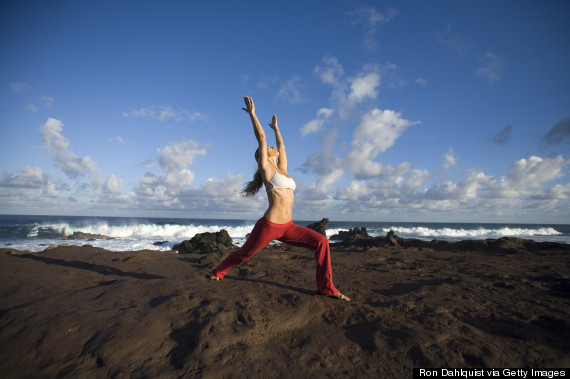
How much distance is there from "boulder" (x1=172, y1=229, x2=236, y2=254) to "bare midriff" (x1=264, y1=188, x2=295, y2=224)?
9223mm

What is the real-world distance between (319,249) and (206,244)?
10090 millimetres

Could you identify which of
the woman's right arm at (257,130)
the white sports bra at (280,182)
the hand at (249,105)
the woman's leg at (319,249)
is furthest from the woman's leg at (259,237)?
the hand at (249,105)

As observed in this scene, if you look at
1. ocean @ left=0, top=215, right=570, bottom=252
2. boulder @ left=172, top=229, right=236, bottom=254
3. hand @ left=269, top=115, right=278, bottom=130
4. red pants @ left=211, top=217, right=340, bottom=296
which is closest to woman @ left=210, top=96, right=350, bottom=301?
red pants @ left=211, top=217, right=340, bottom=296

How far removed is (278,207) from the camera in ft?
11.8

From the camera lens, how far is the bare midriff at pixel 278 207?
3576 mm

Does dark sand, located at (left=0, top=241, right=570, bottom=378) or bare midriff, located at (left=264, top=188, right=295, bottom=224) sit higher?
bare midriff, located at (left=264, top=188, right=295, bottom=224)

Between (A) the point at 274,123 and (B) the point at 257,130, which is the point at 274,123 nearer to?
(A) the point at 274,123

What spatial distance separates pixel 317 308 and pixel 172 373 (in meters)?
1.58

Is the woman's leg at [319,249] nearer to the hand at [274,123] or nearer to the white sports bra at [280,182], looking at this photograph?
the white sports bra at [280,182]

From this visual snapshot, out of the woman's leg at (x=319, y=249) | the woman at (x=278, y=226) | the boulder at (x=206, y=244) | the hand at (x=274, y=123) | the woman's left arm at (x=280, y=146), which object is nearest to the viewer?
the woman's leg at (x=319, y=249)

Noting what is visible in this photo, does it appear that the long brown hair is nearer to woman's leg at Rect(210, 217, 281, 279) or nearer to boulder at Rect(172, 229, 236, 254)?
woman's leg at Rect(210, 217, 281, 279)

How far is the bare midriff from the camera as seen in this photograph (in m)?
3.58

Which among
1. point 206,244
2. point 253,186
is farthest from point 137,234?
point 253,186

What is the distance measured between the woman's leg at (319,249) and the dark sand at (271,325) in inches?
7.1
